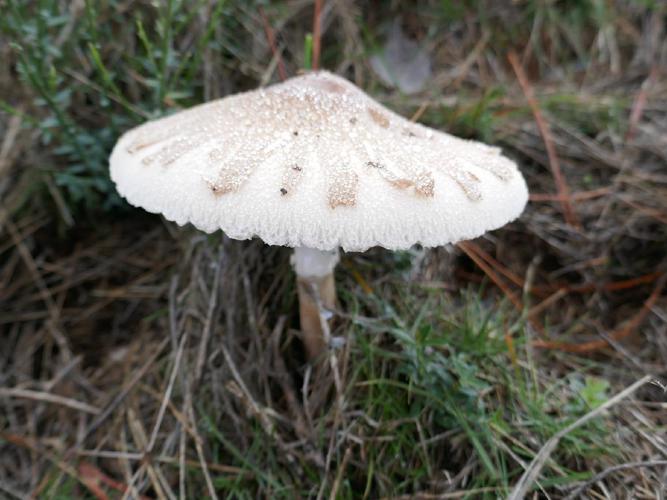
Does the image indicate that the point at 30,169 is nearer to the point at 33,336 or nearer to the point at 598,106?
the point at 33,336

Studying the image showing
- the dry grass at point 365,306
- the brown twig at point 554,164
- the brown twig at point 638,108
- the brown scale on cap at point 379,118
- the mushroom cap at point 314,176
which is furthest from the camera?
the brown twig at point 638,108

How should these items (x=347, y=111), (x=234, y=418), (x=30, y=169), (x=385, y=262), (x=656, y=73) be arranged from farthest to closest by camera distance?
1. (x=656, y=73)
2. (x=30, y=169)
3. (x=385, y=262)
4. (x=234, y=418)
5. (x=347, y=111)

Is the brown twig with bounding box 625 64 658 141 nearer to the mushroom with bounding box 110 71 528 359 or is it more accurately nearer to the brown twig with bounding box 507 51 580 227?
the brown twig with bounding box 507 51 580 227

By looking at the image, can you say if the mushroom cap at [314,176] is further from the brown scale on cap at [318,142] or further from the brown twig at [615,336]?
the brown twig at [615,336]

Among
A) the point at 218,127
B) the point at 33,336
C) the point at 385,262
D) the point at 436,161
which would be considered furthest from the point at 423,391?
the point at 33,336

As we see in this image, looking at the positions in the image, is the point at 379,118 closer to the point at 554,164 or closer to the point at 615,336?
the point at 554,164

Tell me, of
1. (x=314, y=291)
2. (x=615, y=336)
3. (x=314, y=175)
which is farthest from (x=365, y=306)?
(x=615, y=336)

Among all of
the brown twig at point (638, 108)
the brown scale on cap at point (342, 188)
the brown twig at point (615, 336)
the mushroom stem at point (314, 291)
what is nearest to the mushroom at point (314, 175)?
the brown scale on cap at point (342, 188)
